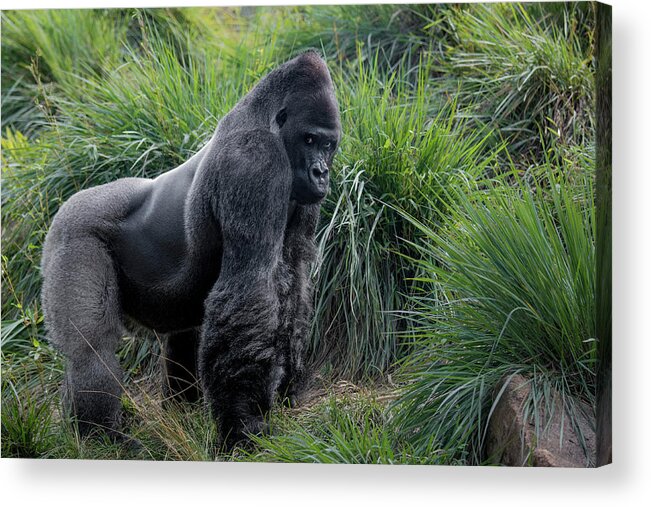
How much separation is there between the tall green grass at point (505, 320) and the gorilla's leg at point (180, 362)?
100 centimetres

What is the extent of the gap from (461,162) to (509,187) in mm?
322

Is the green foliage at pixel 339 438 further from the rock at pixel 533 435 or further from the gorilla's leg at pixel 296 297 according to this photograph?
the rock at pixel 533 435

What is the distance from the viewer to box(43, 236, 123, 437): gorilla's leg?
392 cm

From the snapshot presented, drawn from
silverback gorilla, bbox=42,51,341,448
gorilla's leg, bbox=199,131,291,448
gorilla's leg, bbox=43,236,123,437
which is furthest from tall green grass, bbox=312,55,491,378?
gorilla's leg, bbox=43,236,123,437

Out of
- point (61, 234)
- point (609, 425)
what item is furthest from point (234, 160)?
point (609, 425)

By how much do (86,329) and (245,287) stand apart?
712 millimetres

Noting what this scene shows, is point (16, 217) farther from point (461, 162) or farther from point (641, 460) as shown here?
A: point (641, 460)

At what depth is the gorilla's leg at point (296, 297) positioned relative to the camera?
3.99 m

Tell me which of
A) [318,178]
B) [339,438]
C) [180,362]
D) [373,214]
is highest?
[318,178]

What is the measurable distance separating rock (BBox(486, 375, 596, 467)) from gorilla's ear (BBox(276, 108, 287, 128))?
4.57 ft

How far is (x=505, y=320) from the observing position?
3713 mm

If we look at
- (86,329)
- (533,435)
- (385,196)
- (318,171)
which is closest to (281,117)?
(318,171)

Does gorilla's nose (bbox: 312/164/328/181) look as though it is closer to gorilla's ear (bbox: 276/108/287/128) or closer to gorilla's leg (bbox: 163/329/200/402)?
gorilla's ear (bbox: 276/108/287/128)

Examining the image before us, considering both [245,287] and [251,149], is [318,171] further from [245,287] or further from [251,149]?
[245,287]
